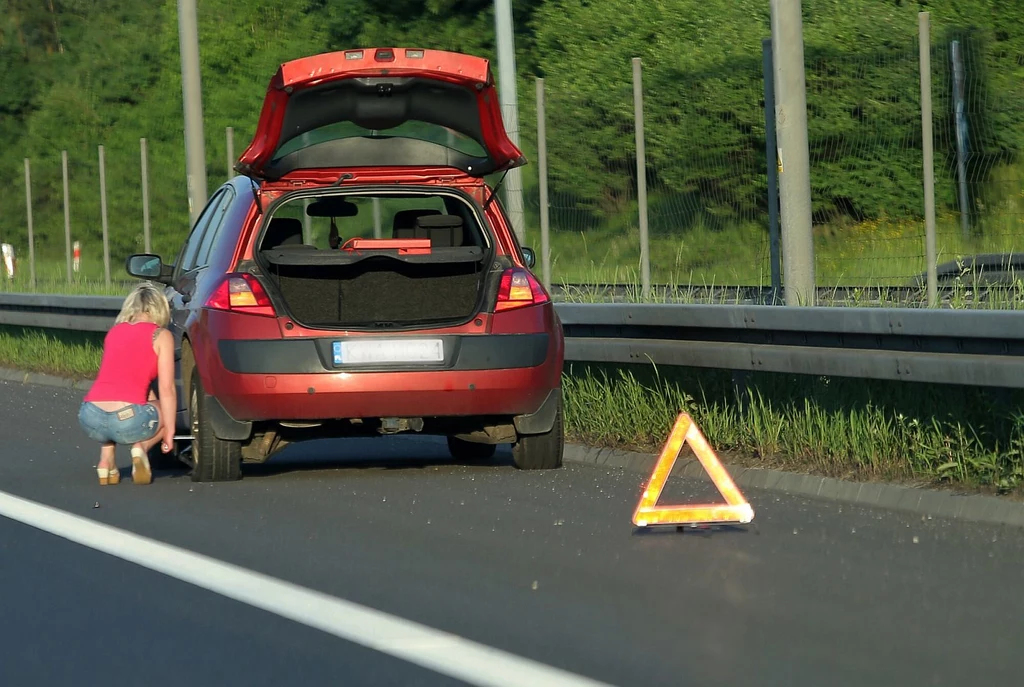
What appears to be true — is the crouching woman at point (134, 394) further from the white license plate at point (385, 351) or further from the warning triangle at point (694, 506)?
the warning triangle at point (694, 506)

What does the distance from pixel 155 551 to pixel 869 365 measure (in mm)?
3180

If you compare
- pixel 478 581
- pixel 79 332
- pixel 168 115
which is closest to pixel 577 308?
pixel 478 581

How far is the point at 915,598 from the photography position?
21.6 feet

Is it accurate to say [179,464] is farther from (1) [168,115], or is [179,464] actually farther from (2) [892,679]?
(1) [168,115]

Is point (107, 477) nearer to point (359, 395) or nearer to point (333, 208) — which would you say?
point (359, 395)

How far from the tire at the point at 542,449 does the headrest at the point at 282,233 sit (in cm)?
163

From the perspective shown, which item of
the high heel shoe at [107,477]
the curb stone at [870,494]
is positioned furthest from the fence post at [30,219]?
the curb stone at [870,494]

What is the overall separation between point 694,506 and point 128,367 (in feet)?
12.5

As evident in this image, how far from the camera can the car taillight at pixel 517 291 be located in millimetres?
10320

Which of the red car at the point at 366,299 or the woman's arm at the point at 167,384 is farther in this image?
the woman's arm at the point at 167,384

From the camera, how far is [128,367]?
10.7 metres

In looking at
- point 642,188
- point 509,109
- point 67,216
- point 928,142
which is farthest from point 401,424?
point 67,216

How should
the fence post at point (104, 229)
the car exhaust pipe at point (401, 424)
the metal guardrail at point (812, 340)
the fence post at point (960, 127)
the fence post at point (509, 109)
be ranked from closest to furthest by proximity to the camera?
1. the metal guardrail at point (812, 340)
2. the car exhaust pipe at point (401, 424)
3. the fence post at point (960, 127)
4. the fence post at point (509, 109)
5. the fence post at point (104, 229)

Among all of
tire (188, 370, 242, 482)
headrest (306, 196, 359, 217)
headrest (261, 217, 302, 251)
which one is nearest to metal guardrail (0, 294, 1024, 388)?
headrest (306, 196, 359, 217)
